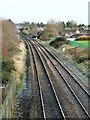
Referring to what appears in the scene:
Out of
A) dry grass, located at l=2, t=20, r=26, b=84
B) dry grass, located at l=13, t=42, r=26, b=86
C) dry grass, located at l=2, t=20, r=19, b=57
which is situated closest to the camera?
dry grass, located at l=13, t=42, r=26, b=86

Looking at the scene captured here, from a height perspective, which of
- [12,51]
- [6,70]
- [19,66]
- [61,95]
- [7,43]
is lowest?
[19,66]

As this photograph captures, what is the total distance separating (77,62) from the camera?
139ft

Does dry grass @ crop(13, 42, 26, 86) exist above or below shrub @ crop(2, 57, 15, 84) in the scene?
below

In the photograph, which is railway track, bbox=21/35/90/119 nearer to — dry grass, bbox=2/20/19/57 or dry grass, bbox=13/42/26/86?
dry grass, bbox=13/42/26/86

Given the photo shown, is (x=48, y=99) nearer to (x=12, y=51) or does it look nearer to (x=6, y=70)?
(x=6, y=70)

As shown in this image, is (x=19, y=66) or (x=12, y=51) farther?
(x=12, y=51)

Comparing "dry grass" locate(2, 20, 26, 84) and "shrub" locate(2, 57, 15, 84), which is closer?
"shrub" locate(2, 57, 15, 84)

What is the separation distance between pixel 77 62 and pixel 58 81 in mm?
13462

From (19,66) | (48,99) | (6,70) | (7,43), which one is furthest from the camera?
(7,43)

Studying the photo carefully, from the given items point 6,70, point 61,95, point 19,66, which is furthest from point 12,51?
point 61,95

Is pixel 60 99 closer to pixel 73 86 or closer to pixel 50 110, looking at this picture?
pixel 50 110

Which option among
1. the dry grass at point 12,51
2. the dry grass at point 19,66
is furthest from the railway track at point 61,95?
the dry grass at point 12,51

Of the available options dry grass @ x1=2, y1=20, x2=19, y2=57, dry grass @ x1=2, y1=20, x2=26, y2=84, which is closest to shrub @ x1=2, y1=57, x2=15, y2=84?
dry grass @ x1=2, y1=20, x2=26, y2=84

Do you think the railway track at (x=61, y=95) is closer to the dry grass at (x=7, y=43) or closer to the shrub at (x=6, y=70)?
the shrub at (x=6, y=70)
